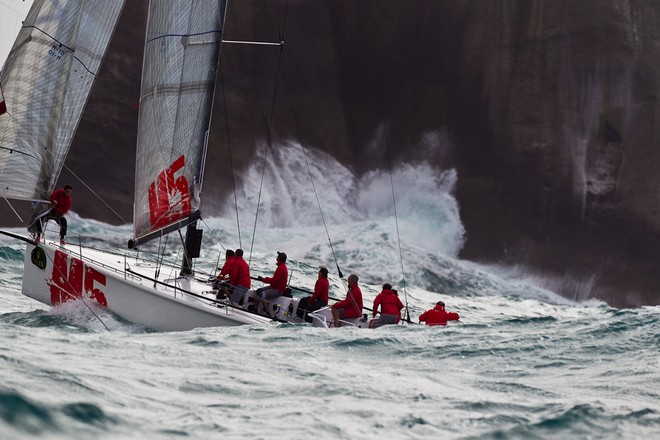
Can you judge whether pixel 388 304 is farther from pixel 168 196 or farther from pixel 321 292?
pixel 168 196

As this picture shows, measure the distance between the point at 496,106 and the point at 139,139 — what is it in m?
15.9

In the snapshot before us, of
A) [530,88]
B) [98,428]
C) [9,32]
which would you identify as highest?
[530,88]

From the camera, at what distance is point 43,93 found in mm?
11023

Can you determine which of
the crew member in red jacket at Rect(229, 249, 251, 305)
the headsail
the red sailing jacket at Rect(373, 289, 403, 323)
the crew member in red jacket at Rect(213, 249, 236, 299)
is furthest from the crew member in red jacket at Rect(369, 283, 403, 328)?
the headsail

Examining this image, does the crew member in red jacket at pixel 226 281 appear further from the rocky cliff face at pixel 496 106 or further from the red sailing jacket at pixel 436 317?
the rocky cliff face at pixel 496 106

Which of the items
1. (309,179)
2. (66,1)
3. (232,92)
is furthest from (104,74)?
(66,1)

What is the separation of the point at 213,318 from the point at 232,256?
1235mm

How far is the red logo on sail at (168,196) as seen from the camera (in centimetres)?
1155

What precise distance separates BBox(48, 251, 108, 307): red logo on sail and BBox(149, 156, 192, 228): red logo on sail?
1067mm

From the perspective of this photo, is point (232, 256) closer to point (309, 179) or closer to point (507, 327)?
point (507, 327)

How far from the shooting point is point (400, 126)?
26.5m

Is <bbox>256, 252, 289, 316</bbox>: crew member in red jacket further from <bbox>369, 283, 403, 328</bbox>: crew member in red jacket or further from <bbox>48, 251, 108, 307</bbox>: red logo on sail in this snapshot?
<bbox>48, 251, 108, 307</bbox>: red logo on sail

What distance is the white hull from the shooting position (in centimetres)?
1021

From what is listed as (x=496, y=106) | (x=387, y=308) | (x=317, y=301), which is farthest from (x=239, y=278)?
(x=496, y=106)
